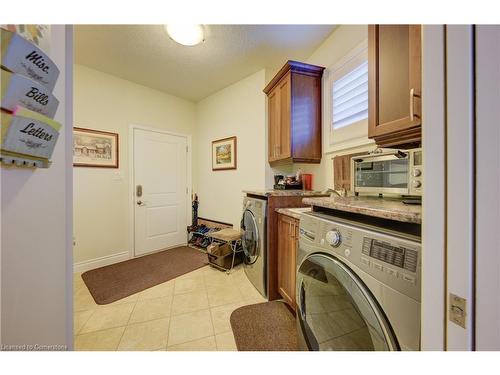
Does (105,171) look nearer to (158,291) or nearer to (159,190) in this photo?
(159,190)

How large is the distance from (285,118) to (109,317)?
256cm

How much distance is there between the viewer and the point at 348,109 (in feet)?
5.90

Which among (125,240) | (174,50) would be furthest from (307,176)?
(125,240)

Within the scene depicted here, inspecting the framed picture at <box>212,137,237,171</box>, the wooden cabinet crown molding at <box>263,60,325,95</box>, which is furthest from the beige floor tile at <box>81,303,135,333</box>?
the wooden cabinet crown molding at <box>263,60,325,95</box>

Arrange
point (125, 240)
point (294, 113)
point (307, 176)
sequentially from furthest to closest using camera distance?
point (125, 240)
point (307, 176)
point (294, 113)

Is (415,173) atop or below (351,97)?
below

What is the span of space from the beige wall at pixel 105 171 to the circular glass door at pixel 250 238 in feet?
6.27

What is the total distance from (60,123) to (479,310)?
1193mm

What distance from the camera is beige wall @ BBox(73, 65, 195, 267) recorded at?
2.41 metres

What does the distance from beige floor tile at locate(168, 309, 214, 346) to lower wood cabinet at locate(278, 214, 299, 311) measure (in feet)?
2.21

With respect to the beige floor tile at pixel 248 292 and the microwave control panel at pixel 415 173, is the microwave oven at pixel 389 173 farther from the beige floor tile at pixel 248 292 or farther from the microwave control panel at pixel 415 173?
the beige floor tile at pixel 248 292

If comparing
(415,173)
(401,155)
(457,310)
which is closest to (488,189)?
(457,310)

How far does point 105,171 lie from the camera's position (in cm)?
262

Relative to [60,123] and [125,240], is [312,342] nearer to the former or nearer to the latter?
[60,123]
